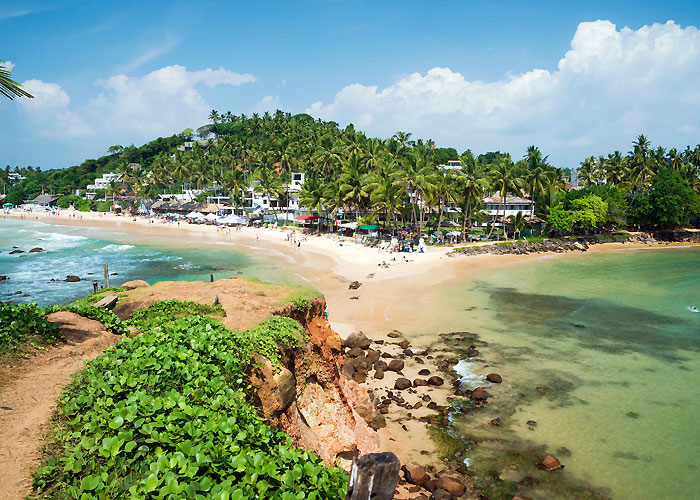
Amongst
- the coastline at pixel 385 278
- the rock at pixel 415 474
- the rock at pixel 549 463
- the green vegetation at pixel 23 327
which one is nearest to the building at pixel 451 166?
the coastline at pixel 385 278

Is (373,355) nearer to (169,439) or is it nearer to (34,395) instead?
(34,395)

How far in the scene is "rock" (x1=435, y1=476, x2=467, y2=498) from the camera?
12773 mm

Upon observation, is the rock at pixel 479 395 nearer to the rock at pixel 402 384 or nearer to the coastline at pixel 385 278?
the coastline at pixel 385 278

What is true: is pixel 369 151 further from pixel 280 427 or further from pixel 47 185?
pixel 47 185

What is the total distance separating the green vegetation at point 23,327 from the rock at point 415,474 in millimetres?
10619

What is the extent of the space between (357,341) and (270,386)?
41.3 ft

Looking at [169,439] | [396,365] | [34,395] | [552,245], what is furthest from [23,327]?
[552,245]

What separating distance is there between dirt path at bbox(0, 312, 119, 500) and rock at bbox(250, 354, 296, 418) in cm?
382

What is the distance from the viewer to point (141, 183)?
378ft

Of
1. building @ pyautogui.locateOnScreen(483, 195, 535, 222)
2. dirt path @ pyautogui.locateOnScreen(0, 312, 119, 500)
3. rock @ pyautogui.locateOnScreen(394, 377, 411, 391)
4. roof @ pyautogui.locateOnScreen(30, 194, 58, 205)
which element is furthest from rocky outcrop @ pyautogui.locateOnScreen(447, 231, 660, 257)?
roof @ pyautogui.locateOnScreen(30, 194, 58, 205)

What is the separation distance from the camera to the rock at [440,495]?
1248 cm

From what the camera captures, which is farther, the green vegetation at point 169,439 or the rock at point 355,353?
the rock at point 355,353

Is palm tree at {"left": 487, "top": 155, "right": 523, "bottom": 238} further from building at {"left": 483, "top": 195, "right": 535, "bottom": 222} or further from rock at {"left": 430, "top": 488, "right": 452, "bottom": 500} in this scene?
rock at {"left": 430, "top": 488, "right": 452, "bottom": 500}

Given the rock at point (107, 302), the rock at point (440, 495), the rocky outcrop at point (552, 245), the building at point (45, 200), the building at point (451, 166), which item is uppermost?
the building at point (451, 166)
